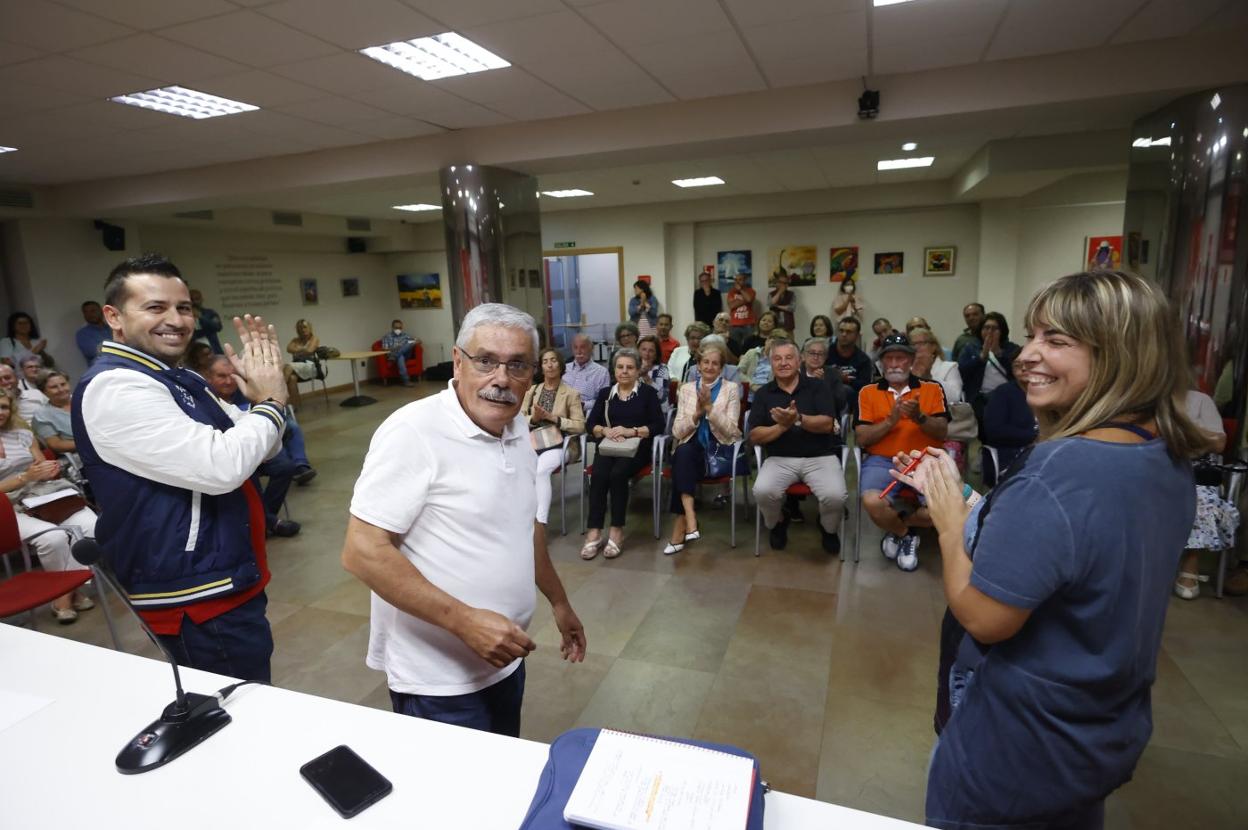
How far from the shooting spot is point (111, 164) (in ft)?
21.0

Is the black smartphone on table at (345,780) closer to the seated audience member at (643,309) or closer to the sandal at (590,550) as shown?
the sandal at (590,550)

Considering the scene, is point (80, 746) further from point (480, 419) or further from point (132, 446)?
point (480, 419)

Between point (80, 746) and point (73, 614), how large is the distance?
10.5 feet

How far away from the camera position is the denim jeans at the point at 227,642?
5.55 feet

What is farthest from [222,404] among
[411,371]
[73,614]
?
[411,371]

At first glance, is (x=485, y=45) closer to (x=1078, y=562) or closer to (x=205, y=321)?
(x=1078, y=562)

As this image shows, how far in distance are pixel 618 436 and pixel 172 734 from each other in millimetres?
3430

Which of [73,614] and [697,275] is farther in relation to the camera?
[697,275]

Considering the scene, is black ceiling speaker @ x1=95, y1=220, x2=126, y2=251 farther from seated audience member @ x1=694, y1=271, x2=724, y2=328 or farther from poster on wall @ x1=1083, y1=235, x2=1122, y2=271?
poster on wall @ x1=1083, y1=235, x2=1122, y2=271

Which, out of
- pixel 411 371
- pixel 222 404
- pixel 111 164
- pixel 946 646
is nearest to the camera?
pixel 946 646

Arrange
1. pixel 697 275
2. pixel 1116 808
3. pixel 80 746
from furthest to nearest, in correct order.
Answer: pixel 697 275 → pixel 1116 808 → pixel 80 746

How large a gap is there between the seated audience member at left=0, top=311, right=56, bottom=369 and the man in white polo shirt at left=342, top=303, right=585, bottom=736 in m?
7.86

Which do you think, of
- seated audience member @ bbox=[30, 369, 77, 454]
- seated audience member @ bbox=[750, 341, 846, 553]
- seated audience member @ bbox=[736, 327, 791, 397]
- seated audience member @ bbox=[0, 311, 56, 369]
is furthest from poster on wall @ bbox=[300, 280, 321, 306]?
seated audience member @ bbox=[750, 341, 846, 553]

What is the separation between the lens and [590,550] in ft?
13.7
